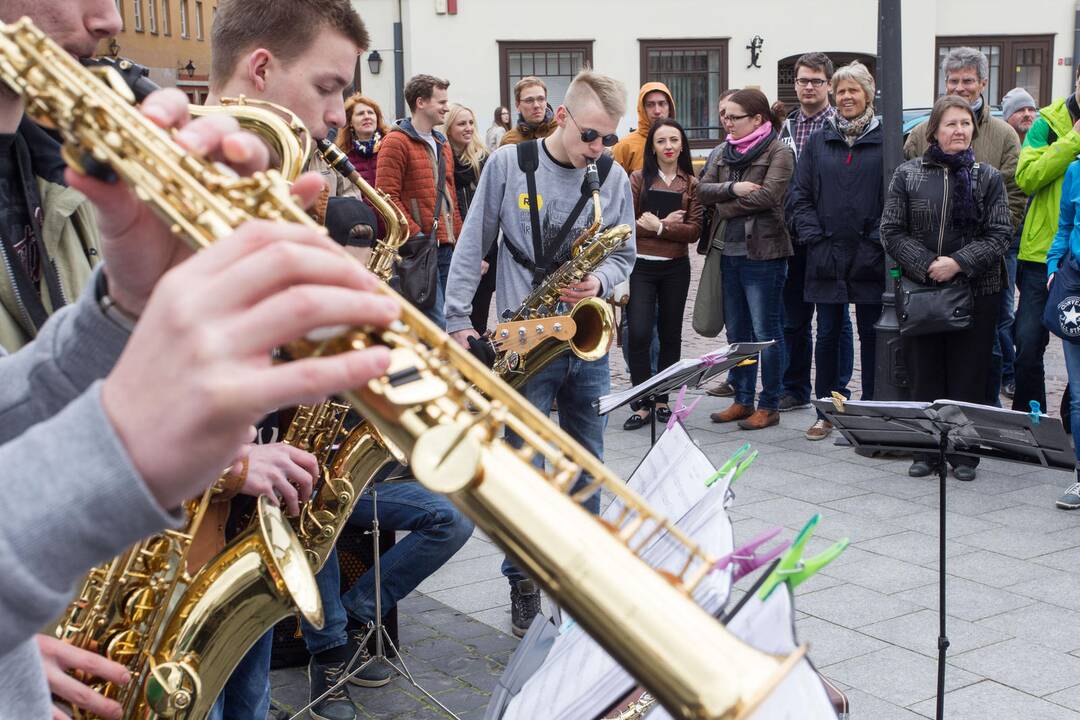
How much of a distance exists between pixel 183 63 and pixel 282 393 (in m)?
36.6

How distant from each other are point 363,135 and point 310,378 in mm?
8838

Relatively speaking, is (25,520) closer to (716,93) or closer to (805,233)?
(805,233)

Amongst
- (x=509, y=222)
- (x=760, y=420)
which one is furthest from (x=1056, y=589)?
(x=760, y=420)

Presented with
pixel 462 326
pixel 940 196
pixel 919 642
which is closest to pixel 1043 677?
pixel 919 642

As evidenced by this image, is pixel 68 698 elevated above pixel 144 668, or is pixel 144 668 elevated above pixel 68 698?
pixel 68 698

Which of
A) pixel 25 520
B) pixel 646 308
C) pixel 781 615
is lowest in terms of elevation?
pixel 646 308

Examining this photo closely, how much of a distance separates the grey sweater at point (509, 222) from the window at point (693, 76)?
19.3m

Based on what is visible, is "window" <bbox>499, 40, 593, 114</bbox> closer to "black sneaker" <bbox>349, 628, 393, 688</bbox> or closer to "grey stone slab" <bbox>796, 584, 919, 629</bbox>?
"grey stone slab" <bbox>796, 584, 919, 629</bbox>

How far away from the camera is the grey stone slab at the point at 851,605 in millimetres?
4945

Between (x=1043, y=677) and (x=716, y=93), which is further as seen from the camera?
(x=716, y=93)

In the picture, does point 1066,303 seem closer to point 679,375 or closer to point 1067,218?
point 1067,218

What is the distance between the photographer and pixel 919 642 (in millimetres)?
4680

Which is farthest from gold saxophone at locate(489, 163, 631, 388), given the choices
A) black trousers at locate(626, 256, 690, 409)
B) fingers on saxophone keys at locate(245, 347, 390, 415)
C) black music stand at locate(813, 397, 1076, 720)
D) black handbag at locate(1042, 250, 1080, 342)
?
fingers on saxophone keys at locate(245, 347, 390, 415)

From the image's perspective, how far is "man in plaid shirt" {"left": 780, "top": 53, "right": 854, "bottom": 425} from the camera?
27.9ft
